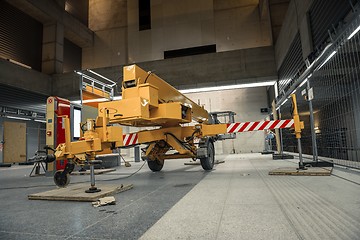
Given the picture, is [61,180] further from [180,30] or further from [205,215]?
[180,30]

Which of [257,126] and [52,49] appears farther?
[52,49]

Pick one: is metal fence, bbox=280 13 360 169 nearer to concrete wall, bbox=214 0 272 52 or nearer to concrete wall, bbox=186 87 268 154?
concrete wall, bbox=186 87 268 154

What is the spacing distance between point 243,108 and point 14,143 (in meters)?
13.7

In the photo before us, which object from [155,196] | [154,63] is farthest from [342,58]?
[154,63]

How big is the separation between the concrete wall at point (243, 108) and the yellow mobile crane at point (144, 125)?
9.21 m

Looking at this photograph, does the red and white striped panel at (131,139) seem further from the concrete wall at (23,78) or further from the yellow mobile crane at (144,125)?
the concrete wall at (23,78)

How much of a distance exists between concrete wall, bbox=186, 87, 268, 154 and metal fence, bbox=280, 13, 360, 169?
9.84 metres

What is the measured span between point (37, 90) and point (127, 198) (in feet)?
41.8

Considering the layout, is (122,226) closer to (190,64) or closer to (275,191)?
(275,191)

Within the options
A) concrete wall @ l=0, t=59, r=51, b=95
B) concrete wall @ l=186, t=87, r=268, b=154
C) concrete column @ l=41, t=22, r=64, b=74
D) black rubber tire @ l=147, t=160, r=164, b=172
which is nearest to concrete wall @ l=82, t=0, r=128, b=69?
concrete column @ l=41, t=22, r=64, b=74

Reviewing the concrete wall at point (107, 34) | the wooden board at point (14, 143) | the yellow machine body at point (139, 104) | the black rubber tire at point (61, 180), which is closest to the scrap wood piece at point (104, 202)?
the black rubber tire at point (61, 180)

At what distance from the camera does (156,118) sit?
4.03m

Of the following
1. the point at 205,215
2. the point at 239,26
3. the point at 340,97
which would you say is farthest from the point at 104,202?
the point at 239,26

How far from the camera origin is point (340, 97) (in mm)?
3859
